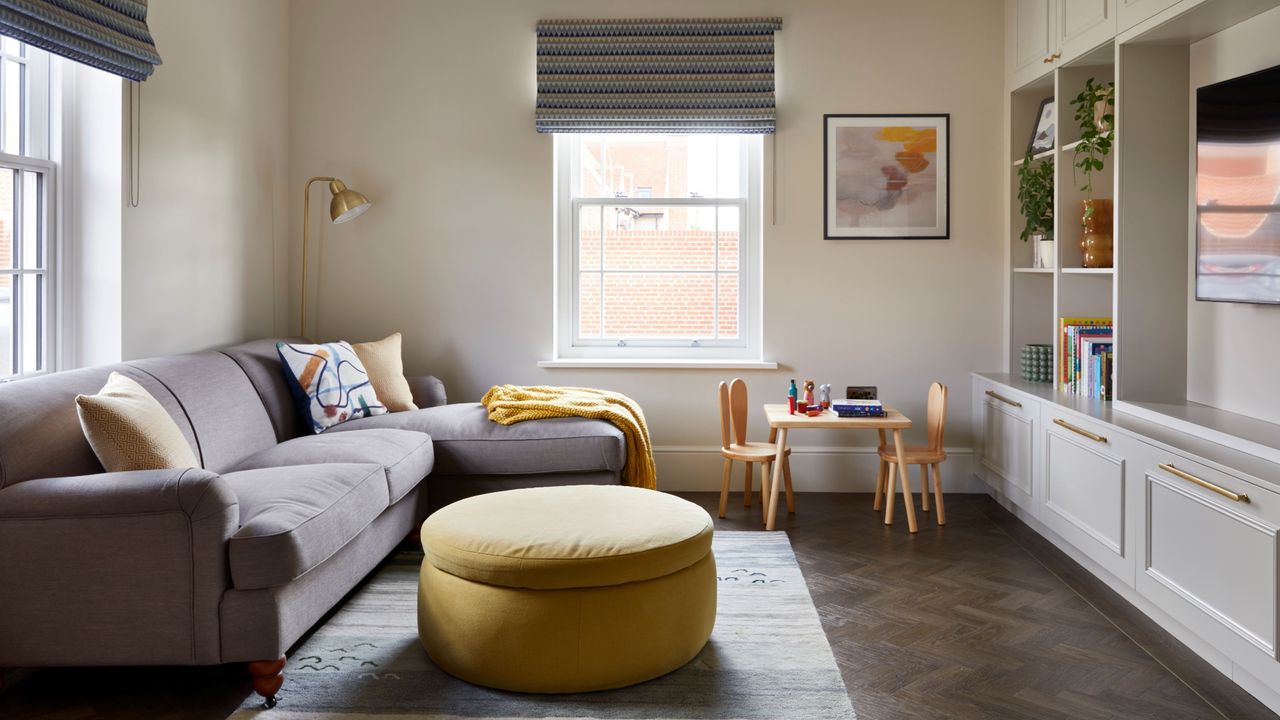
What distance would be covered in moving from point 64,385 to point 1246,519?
3555 mm

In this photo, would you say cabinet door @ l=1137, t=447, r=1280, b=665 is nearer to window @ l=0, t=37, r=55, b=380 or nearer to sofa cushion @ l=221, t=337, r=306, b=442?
sofa cushion @ l=221, t=337, r=306, b=442

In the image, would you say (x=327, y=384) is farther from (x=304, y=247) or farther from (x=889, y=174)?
(x=889, y=174)

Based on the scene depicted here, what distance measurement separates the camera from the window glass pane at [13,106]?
347 centimetres

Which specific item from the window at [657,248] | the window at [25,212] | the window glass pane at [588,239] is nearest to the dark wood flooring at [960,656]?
the window at [25,212]

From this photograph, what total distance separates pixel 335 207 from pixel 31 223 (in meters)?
1.55

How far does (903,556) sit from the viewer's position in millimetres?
4133

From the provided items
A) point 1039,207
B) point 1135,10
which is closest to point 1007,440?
point 1039,207

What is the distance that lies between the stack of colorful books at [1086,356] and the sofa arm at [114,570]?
3.44 metres

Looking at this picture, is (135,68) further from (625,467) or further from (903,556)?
(903,556)

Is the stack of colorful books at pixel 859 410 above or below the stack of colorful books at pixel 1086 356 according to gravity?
below

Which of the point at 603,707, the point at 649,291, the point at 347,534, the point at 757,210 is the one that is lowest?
the point at 603,707

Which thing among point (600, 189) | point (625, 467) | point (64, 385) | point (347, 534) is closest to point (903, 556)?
point (625, 467)

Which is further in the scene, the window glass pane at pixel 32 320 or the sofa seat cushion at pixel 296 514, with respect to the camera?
the window glass pane at pixel 32 320

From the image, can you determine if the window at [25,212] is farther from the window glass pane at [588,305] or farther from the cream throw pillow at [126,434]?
the window glass pane at [588,305]
